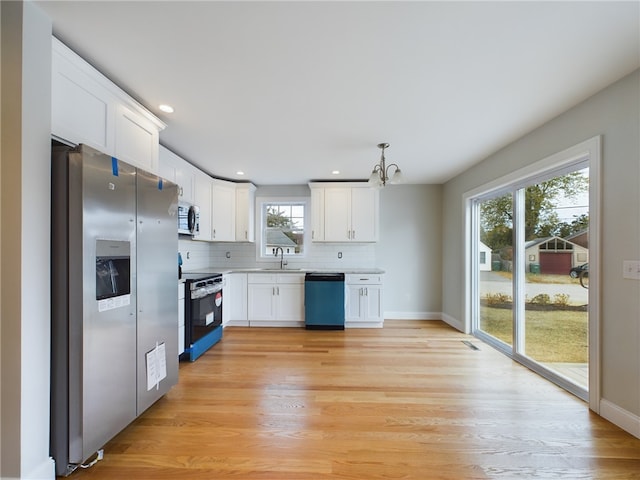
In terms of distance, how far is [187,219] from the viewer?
3348 mm

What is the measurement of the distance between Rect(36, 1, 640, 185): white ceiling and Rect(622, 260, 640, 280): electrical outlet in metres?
1.21

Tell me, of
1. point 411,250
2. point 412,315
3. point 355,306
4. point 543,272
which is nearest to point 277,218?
point 355,306

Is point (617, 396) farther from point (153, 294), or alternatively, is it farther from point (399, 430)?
point (153, 294)

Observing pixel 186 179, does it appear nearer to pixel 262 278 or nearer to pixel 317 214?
pixel 262 278

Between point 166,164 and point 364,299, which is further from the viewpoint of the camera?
point 364,299

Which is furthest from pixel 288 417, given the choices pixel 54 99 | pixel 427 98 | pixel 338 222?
pixel 338 222

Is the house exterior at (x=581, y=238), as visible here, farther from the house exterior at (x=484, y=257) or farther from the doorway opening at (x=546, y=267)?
the house exterior at (x=484, y=257)

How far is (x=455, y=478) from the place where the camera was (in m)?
1.47

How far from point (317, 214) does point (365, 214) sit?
783mm

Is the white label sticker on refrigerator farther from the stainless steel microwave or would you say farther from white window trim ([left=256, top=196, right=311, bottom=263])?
white window trim ([left=256, top=196, right=311, bottom=263])

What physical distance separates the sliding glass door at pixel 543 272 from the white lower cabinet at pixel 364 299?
148cm

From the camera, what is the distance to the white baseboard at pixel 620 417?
5.82 ft

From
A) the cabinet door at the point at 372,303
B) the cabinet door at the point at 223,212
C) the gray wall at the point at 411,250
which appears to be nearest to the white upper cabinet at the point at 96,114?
the cabinet door at the point at 223,212

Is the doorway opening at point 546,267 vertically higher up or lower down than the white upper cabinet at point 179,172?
lower down
